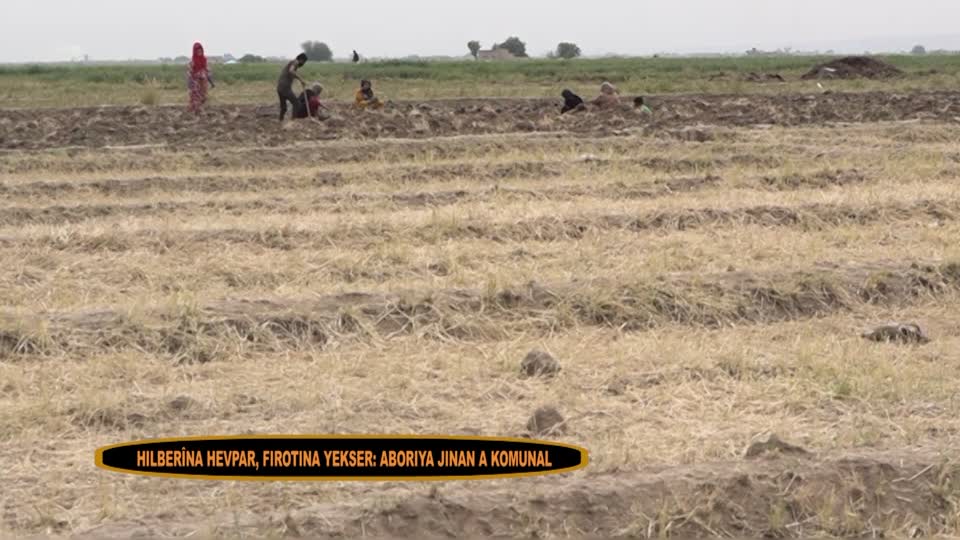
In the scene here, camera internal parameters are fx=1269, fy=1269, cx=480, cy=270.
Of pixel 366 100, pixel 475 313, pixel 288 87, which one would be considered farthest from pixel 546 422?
pixel 366 100

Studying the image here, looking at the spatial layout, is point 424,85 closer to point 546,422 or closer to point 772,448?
point 546,422

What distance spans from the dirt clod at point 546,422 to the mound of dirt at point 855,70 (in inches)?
1303

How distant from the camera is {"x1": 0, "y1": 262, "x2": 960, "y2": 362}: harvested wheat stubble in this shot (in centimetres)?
659

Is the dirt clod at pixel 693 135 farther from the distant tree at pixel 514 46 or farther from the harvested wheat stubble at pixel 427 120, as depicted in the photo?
the distant tree at pixel 514 46

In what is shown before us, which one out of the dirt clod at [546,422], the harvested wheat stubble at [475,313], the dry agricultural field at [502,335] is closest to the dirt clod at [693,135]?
the dry agricultural field at [502,335]

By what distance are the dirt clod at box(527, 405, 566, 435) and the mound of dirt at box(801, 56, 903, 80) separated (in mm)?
33098


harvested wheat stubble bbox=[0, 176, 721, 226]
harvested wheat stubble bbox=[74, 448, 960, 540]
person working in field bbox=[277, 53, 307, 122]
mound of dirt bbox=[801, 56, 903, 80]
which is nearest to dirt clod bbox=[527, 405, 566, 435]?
harvested wheat stubble bbox=[74, 448, 960, 540]

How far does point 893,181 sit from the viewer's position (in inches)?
468

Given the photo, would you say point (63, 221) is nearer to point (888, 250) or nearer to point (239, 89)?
point (888, 250)

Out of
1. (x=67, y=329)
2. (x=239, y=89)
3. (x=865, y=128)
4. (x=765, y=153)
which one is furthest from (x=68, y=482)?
(x=239, y=89)

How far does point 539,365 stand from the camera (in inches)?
241

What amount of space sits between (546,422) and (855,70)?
118ft

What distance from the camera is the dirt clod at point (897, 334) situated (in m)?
6.72

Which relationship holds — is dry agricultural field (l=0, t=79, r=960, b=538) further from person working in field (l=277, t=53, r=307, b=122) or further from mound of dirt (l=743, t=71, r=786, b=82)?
mound of dirt (l=743, t=71, r=786, b=82)
